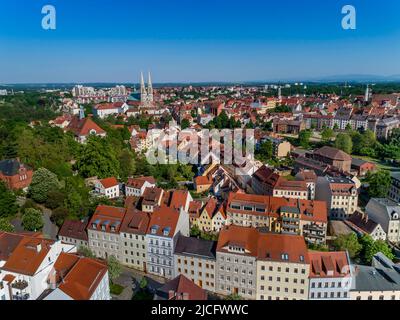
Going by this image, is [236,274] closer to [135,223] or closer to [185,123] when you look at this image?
[135,223]

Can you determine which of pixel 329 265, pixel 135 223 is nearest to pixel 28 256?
pixel 135 223

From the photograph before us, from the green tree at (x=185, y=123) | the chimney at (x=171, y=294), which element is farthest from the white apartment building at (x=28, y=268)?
the green tree at (x=185, y=123)

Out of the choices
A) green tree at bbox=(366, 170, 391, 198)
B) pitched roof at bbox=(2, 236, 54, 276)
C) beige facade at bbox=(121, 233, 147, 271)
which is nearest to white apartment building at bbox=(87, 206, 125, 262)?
beige facade at bbox=(121, 233, 147, 271)

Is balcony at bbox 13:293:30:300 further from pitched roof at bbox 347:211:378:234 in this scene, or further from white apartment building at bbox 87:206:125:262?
pitched roof at bbox 347:211:378:234

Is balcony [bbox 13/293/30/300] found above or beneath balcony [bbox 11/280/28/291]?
beneath
